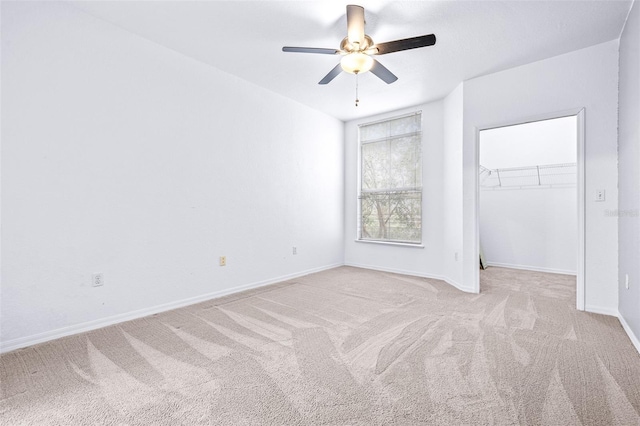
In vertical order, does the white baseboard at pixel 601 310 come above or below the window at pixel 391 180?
below

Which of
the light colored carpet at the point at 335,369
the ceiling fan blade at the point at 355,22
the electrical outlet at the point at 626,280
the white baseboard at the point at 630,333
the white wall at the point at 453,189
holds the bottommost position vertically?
the light colored carpet at the point at 335,369

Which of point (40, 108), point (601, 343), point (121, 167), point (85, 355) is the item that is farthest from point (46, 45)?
point (601, 343)

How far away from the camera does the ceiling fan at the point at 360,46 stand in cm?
223

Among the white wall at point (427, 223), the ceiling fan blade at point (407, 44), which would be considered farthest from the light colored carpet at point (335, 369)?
the ceiling fan blade at point (407, 44)

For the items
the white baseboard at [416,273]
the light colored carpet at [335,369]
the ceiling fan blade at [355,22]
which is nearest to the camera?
the light colored carpet at [335,369]

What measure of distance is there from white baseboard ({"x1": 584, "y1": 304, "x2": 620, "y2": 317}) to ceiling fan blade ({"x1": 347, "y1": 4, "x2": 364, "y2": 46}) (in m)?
3.21

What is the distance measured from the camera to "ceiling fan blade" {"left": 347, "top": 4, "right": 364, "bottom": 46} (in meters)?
2.23

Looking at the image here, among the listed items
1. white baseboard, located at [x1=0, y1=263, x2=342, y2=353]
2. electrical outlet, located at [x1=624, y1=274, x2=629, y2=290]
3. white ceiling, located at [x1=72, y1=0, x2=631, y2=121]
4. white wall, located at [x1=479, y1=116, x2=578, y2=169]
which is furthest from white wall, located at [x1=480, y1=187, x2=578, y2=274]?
white baseboard, located at [x1=0, y1=263, x2=342, y2=353]

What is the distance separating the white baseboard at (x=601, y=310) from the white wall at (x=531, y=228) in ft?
7.08

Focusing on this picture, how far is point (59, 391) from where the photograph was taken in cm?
164

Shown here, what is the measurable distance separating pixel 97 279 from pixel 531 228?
593cm

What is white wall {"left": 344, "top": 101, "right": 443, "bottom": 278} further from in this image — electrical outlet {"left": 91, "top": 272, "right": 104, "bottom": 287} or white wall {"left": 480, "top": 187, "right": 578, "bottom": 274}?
electrical outlet {"left": 91, "top": 272, "right": 104, "bottom": 287}

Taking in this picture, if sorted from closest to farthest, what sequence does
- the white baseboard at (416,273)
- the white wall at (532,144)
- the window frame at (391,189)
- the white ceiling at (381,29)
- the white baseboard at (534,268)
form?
the white ceiling at (381,29)
the white baseboard at (416,273)
the window frame at (391,189)
the white baseboard at (534,268)
the white wall at (532,144)

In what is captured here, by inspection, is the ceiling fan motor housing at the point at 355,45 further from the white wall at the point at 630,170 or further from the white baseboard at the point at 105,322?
the white baseboard at the point at 105,322
